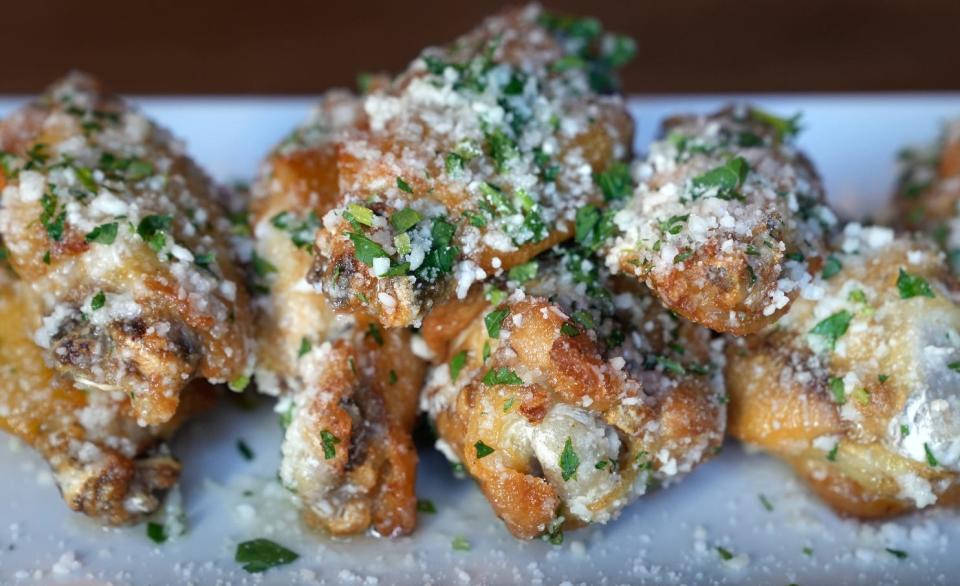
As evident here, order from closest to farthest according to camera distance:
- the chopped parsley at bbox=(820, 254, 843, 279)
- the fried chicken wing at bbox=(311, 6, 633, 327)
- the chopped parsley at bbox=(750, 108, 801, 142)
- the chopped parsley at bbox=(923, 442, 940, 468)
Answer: the fried chicken wing at bbox=(311, 6, 633, 327) → the chopped parsley at bbox=(923, 442, 940, 468) → the chopped parsley at bbox=(820, 254, 843, 279) → the chopped parsley at bbox=(750, 108, 801, 142)

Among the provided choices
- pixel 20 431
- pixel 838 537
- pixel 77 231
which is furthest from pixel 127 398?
pixel 838 537

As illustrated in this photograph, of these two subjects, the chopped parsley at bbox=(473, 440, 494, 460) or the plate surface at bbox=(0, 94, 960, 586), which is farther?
the plate surface at bbox=(0, 94, 960, 586)

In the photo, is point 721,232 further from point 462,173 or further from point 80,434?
point 80,434

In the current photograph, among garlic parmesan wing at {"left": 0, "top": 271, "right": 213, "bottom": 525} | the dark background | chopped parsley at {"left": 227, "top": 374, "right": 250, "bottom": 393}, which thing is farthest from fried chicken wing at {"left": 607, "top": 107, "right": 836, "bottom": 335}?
the dark background

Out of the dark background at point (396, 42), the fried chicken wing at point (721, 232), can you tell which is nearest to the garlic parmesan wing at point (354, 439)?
the fried chicken wing at point (721, 232)

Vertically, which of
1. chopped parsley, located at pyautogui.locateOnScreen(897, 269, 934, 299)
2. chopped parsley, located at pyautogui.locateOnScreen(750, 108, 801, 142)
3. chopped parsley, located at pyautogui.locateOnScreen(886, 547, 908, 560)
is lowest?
chopped parsley, located at pyautogui.locateOnScreen(886, 547, 908, 560)

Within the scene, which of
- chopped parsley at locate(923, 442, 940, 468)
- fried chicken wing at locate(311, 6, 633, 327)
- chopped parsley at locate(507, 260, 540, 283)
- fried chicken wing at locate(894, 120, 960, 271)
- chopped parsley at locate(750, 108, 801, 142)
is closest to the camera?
fried chicken wing at locate(311, 6, 633, 327)

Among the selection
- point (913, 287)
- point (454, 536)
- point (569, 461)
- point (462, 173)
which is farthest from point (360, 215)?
point (913, 287)

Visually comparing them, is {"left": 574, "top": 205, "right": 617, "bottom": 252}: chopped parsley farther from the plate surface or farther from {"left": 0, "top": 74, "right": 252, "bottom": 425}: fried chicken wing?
{"left": 0, "top": 74, "right": 252, "bottom": 425}: fried chicken wing
